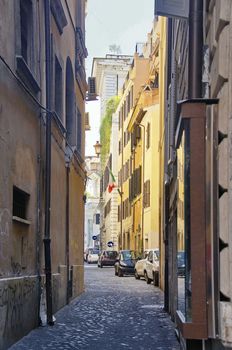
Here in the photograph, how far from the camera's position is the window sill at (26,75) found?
10409 millimetres

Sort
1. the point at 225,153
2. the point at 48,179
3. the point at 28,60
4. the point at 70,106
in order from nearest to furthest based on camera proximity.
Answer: the point at 225,153 → the point at 28,60 → the point at 48,179 → the point at 70,106

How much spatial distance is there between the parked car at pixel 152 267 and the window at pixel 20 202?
1614 cm

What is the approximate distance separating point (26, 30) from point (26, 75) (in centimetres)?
148

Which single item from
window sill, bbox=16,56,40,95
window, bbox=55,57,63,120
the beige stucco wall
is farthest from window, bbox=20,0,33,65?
window, bbox=55,57,63,120

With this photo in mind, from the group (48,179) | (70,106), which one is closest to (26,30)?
(48,179)

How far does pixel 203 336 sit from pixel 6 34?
238 inches

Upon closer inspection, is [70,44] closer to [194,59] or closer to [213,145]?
[194,59]

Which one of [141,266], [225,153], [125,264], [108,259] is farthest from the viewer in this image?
[108,259]

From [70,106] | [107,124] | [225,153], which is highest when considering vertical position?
[107,124]

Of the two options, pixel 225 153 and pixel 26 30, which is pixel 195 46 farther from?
pixel 26 30

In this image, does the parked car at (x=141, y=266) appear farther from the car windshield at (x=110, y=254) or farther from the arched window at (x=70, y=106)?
the car windshield at (x=110, y=254)

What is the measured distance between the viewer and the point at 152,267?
29.4 m

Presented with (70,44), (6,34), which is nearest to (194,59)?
(6,34)

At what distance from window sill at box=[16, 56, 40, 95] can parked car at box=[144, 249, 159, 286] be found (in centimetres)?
1640
